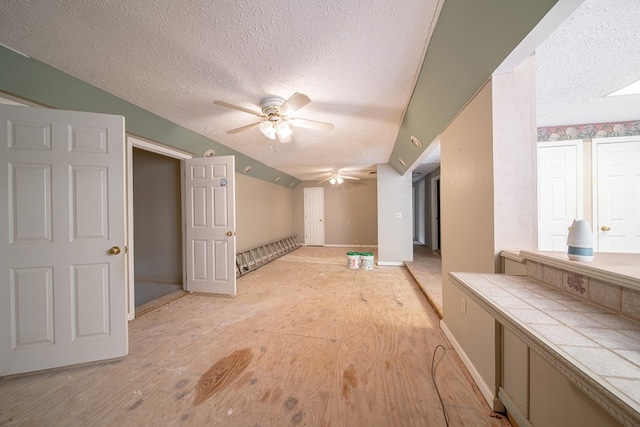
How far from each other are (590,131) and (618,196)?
2.85ft

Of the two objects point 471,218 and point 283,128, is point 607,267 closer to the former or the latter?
point 471,218

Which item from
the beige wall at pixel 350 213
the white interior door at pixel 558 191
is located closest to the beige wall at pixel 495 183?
the white interior door at pixel 558 191

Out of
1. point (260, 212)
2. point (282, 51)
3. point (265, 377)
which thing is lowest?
point (265, 377)

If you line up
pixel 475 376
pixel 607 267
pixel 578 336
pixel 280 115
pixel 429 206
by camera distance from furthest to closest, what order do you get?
pixel 429 206 → pixel 280 115 → pixel 475 376 → pixel 607 267 → pixel 578 336

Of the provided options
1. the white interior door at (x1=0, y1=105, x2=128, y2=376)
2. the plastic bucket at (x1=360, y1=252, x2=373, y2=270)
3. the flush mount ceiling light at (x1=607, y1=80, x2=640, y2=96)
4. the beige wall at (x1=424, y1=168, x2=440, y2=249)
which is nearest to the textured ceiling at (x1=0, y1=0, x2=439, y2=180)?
the white interior door at (x1=0, y1=105, x2=128, y2=376)

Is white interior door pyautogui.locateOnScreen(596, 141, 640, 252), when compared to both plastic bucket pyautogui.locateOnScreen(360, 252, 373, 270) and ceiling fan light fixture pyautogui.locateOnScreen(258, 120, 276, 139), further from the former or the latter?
ceiling fan light fixture pyautogui.locateOnScreen(258, 120, 276, 139)

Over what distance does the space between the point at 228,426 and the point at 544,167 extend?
4.14 meters

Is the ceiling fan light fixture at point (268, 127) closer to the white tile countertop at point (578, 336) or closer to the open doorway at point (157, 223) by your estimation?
the open doorway at point (157, 223)

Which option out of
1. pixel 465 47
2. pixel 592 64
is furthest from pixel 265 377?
pixel 592 64

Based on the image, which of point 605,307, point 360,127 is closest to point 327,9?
point 360,127

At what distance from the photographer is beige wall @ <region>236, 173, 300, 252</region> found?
4664mm

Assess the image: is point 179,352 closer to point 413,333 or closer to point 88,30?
point 413,333

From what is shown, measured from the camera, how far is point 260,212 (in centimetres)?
549

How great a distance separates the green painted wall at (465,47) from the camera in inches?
36.9
